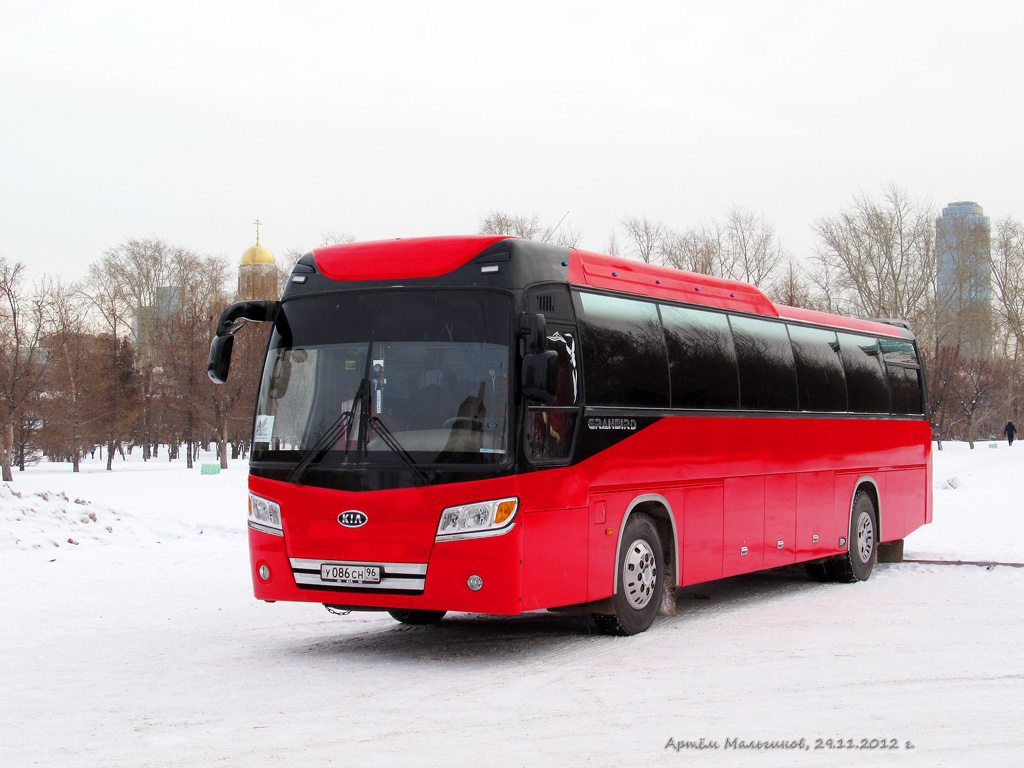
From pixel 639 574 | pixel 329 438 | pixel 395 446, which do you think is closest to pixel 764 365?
pixel 639 574

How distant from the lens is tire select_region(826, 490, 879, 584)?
14.7 metres

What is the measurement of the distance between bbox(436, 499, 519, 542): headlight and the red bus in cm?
1

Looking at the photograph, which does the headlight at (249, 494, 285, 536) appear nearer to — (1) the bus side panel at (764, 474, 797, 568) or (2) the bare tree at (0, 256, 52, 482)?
(1) the bus side panel at (764, 474, 797, 568)

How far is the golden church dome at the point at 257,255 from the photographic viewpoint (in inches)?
4407

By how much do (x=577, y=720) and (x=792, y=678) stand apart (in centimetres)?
202

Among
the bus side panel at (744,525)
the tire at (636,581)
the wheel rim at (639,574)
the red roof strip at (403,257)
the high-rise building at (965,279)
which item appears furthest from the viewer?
the high-rise building at (965,279)

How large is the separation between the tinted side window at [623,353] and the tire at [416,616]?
9.34ft

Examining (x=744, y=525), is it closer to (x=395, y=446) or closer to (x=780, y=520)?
(x=780, y=520)

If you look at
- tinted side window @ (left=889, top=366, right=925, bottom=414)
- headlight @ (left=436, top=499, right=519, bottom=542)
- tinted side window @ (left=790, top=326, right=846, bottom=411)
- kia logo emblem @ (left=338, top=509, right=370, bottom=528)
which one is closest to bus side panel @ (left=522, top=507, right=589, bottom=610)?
headlight @ (left=436, top=499, right=519, bottom=542)

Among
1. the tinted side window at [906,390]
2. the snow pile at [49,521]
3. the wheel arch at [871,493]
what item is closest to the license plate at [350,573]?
the wheel arch at [871,493]

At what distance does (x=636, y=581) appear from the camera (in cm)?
1015

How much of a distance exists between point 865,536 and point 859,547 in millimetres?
265

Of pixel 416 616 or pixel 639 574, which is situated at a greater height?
pixel 639 574

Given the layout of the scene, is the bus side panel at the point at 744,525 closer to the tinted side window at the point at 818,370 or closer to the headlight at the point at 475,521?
the tinted side window at the point at 818,370
